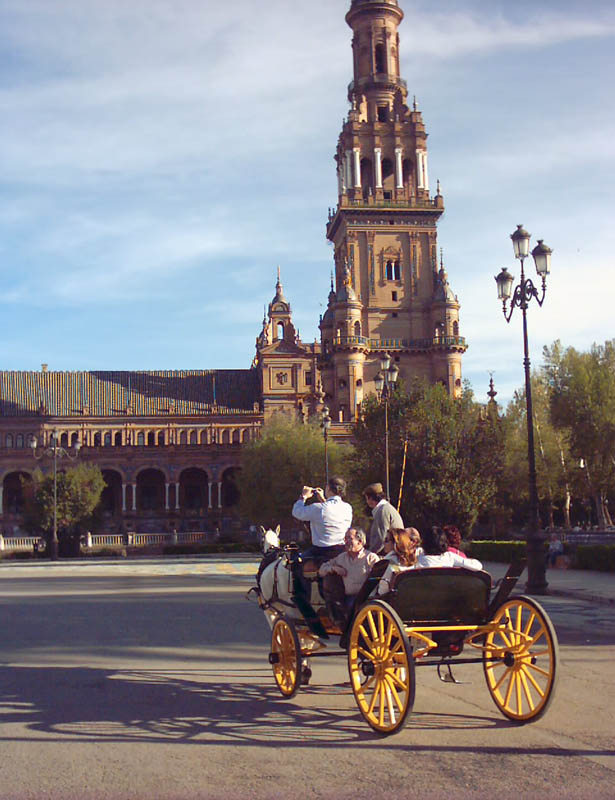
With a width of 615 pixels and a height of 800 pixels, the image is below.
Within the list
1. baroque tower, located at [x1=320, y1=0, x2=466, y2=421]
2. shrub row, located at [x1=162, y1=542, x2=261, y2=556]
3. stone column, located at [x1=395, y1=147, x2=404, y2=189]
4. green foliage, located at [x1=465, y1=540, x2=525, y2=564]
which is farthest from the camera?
stone column, located at [x1=395, y1=147, x2=404, y2=189]

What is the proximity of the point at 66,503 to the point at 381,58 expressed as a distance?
57.7 metres

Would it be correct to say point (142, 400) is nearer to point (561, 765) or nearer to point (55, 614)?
point (55, 614)

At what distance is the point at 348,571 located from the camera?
9242 mm

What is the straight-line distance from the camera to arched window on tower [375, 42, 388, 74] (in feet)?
318

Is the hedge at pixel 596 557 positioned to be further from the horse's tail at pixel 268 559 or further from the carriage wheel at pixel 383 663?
the carriage wheel at pixel 383 663

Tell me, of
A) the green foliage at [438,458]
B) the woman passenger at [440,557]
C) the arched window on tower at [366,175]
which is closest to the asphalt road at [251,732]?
the woman passenger at [440,557]

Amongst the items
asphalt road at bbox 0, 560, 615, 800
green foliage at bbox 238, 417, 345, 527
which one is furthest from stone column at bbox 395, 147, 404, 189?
asphalt road at bbox 0, 560, 615, 800

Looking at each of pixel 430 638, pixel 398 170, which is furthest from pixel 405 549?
pixel 398 170

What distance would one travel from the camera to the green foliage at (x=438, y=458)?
40719 millimetres

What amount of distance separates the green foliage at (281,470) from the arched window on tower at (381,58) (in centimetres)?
4738

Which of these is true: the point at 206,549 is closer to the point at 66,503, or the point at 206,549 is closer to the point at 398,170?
the point at 66,503

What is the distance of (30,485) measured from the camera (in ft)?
241

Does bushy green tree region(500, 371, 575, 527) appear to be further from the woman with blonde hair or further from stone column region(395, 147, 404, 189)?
the woman with blonde hair

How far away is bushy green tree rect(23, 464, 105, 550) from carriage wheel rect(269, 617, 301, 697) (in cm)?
5832
